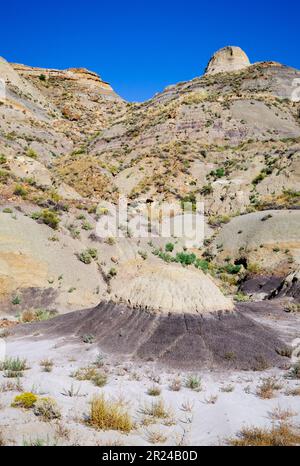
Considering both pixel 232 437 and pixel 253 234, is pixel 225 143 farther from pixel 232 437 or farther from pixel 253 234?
pixel 232 437

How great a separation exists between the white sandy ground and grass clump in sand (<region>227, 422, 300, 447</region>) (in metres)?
0.20

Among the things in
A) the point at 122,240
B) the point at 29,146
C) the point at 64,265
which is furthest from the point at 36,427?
the point at 29,146

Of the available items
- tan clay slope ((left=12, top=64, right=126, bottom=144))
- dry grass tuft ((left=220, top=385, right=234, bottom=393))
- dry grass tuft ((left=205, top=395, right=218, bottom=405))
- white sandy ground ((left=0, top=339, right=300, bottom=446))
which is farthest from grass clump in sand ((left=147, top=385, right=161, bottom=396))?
tan clay slope ((left=12, top=64, right=126, bottom=144))

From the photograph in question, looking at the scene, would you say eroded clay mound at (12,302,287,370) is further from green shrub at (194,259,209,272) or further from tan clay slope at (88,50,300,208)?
tan clay slope at (88,50,300,208)

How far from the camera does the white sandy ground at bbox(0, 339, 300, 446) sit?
218 inches

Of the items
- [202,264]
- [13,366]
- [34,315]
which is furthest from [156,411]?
[202,264]

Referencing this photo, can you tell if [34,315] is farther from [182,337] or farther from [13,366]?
[182,337]

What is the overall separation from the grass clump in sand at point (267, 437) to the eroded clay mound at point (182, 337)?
10.3ft

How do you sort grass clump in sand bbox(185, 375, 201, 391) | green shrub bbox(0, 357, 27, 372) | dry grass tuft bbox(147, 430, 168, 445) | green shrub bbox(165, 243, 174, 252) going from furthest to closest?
1. green shrub bbox(165, 243, 174, 252)
2. green shrub bbox(0, 357, 27, 372)
3. grass clump in sand bbox(185, 375, 201, 391)
4. dry grass tuft bbox(147, 430, 168, 445)

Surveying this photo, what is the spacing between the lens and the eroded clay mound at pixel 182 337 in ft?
30.0

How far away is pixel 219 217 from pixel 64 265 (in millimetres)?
21548

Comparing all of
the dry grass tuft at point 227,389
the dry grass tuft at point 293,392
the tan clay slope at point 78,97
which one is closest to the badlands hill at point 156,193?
the tan clay slope at point 78,97

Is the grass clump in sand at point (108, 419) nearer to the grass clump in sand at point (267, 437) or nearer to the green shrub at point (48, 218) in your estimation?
the grass clump in sand at point (267, 437)
